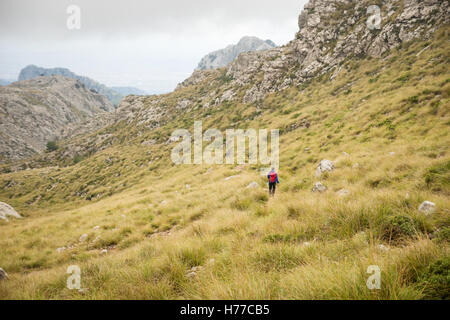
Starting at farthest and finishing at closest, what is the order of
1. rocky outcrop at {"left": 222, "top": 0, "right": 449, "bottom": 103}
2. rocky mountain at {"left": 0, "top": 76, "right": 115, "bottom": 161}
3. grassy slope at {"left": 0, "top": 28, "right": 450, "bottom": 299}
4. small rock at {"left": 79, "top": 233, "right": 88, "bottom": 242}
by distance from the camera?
rocky mountain at {"left": 0, "top": 76, "right": 115, "bottom": 161}, rocky outcrop at {"left": 222, "top": 0, "right": 449, "bottom": 103}, small rock at {"left": 79, "top": 233, "right": 88, "bottom": 242}, grassy slope at {"left": 0, "top": 28, "right": 450, "bottom": 299}

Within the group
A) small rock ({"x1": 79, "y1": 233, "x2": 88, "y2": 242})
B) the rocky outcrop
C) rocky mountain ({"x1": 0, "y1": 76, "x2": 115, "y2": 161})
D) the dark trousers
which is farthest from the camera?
rocky mountain ({"x1": 0, "y1": 76, "x2": 115, "y2": 161})

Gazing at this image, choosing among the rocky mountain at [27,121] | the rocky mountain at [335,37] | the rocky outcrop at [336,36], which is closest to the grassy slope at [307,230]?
the rocky outcrop at [336,36]

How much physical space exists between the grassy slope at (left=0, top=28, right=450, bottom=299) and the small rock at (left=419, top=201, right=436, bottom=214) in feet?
0.37

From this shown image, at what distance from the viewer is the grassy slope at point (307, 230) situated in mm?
2729

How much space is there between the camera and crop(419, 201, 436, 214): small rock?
4.07 metres

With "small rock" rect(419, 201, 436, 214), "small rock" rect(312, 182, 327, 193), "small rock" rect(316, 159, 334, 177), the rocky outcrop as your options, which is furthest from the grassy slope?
the rocky outcrop

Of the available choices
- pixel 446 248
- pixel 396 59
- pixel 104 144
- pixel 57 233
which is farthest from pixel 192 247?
pixel 104 144

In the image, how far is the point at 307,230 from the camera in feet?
15.6

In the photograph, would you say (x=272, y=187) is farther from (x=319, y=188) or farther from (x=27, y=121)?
(x=27, y=121)

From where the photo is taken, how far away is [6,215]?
57.7 feet

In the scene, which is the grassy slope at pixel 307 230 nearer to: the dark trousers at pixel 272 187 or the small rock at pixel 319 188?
the small rock at pixel 319 188

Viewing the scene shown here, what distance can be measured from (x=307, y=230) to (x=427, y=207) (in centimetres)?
253

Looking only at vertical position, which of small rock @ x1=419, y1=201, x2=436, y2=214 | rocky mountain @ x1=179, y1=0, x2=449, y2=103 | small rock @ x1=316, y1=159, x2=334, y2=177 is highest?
rocky mountain @ x1=179, y1=0, x2=449, y2=103

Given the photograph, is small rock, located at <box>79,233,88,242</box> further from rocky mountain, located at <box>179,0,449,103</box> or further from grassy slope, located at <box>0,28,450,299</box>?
rocky mountain, located at <box>179,0,449,103</box>
